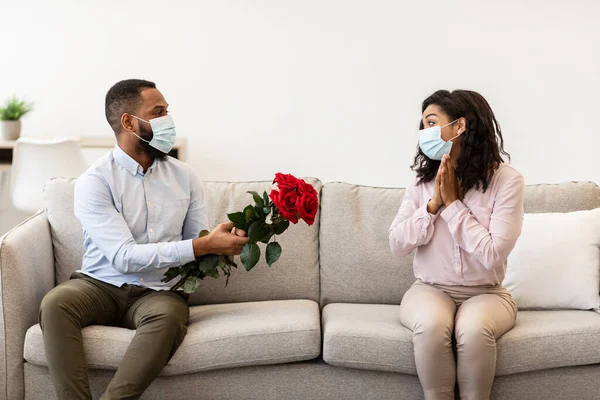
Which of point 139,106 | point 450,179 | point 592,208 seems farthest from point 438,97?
point 139,106

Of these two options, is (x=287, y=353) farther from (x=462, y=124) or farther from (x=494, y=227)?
(x=462, y=124)

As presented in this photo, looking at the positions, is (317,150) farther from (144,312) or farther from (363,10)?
(144,312)

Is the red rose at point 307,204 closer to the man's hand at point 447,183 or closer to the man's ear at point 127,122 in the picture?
the man's hand at point 447,183

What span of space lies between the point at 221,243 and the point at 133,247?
289 millimetres

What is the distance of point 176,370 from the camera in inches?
90.4

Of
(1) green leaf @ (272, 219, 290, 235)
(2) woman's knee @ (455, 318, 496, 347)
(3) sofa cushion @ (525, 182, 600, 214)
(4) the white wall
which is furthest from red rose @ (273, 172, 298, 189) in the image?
(4) the white wall

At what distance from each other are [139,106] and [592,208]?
1716 millimetres

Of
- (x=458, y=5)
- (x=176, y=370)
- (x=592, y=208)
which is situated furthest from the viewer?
(x=458, y=5)

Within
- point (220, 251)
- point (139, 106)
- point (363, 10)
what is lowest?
point (220, 251)

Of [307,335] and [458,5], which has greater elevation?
[458,5]

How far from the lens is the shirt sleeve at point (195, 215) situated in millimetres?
2643

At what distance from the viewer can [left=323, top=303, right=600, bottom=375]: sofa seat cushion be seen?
2307 mm

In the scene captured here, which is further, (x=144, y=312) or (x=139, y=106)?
(x=139, y=106)

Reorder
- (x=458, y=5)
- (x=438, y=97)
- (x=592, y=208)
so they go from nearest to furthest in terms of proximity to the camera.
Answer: (x=438, y=97)
(x=592, y=208)
(x=458, y=5)
